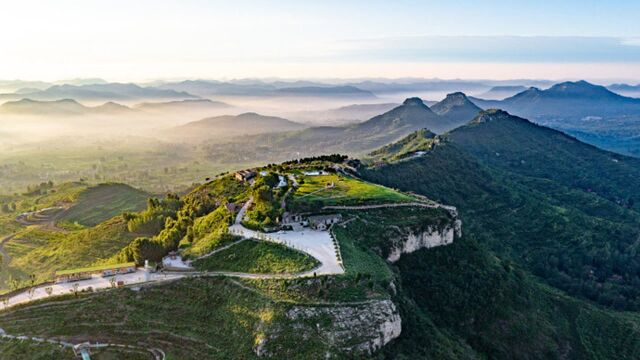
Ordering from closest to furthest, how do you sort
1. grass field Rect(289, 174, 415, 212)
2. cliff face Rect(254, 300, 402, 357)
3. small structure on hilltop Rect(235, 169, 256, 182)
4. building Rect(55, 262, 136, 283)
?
cliff face Rect(254, 300, 402, 357) → building Rect(55, 262, 136, 283) → grass field Rect(289, 174, 415, 212) → small structure on hilltop Rect(235, 169, 256, 182)

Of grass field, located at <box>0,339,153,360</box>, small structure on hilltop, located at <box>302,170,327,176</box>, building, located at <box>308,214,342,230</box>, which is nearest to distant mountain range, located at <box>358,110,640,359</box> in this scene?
building, located at <box>308,214,342,230</box>

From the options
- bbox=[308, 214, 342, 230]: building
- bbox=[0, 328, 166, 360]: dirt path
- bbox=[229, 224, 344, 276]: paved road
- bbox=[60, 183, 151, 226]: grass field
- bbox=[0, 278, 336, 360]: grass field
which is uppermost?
bbox=[308, 214, 342, 230]: building

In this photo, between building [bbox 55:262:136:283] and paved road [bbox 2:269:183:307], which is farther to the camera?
building [bbox 55:262:136:283]

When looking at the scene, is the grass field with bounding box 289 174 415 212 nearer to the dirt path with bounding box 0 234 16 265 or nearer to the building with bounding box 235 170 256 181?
the building with bounding box 235 170 256 181

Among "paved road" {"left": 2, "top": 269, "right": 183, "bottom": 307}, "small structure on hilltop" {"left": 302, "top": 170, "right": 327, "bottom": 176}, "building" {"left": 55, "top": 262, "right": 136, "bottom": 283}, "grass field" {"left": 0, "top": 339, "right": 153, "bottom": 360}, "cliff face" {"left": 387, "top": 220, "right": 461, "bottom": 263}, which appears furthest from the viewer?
"small structure on hilltop" {"left": 302, "top": 170, "right": 327, "bottom": 176}

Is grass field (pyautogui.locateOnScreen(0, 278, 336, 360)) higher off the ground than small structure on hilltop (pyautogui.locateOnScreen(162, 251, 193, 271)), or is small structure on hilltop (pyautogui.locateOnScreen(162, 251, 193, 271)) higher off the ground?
small structure on hilltop (pyautogui.locateOnScreen(162, 251, 193, 271))

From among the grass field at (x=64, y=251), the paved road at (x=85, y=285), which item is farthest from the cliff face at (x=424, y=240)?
the grass field at (x=64, y=251)
